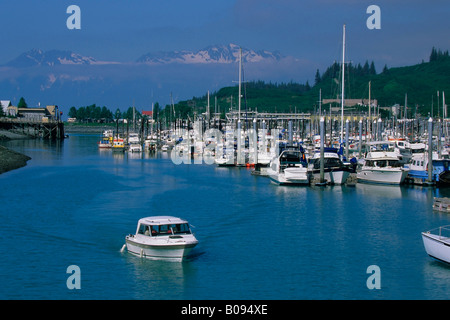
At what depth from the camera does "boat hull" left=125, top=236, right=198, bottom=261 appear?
27812 mm

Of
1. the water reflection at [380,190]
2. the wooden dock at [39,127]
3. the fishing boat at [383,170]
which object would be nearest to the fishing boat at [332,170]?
the water reflection at [380,190]

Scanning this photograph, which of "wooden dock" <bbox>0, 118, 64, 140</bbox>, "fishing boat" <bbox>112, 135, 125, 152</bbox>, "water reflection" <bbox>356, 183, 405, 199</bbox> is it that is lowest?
"water reflection" <bbox>356, 183, 405, 199</bbox>

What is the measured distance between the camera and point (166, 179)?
68.2 m

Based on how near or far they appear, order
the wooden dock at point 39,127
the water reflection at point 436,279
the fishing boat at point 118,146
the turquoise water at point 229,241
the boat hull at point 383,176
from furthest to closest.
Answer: the wooden dock at point 39,127 → the fishing boat at point 118,146 → the boat hull at point 383,176 → the turquoise water at point 229,241 → the water reflection at point 436,279

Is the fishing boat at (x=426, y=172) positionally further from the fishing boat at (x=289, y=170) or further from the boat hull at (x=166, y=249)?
the boat hull at (x=166, y=249)

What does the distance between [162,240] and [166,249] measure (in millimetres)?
460

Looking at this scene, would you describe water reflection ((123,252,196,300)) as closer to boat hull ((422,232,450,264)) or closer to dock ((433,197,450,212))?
boat hull ((422,232,450,264))

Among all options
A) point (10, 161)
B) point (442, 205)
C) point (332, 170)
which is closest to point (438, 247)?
point (442, 205)

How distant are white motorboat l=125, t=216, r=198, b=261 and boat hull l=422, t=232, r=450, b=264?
36.1 ft

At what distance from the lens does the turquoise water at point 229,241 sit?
84.9 ft

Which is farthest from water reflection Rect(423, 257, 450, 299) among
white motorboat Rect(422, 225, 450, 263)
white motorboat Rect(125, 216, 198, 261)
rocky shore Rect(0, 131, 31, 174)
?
rocky shore Rect(0, 131, 31, 174)

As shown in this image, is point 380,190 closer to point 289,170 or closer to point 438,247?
point 289,170

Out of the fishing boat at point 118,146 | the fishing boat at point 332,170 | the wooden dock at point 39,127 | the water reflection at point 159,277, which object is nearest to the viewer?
the water reflection at point 159,277
